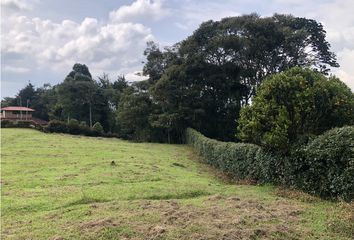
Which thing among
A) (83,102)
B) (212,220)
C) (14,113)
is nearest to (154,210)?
(212,220)

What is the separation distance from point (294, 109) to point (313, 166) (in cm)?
306

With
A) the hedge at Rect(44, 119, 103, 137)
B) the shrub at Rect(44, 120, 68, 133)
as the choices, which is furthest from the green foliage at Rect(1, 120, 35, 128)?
the hedge at Rect(44, 119, 103, 137)

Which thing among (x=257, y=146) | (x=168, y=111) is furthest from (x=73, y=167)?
(x=168, y=111)

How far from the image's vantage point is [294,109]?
13531mm

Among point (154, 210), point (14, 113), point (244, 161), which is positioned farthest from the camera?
point (14, 113)

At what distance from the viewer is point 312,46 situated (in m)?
43.5

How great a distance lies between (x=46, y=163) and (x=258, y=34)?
28328 millimetres

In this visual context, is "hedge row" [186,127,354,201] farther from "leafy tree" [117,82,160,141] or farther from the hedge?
the hedge

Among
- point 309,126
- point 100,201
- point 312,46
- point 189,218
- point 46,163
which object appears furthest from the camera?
point 312,46

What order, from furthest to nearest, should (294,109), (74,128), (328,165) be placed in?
1. (74,128)
2. (294,109)
3. (328,165)

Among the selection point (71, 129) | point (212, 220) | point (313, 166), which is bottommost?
point (212, 220)

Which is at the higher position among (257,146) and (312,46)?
(312,46)

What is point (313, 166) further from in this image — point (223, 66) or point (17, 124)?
point (17, 124)

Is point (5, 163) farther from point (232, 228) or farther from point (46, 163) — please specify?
point (232, 228)
